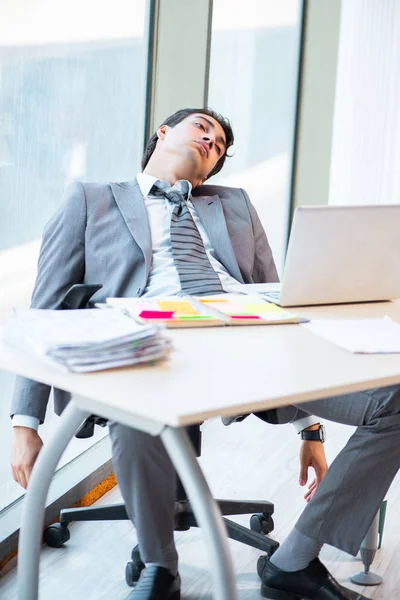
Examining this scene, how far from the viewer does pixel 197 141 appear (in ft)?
7.66

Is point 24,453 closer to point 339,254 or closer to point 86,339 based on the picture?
point 86,339

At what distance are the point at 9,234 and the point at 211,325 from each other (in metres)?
0.73

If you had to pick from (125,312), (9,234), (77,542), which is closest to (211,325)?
(125,312)

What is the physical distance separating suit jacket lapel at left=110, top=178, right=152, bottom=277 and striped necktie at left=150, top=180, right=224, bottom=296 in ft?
0.27

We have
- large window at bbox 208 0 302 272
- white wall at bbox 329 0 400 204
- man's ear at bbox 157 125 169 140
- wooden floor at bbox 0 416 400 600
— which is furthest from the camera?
white wall at bbox 329 0 400 204

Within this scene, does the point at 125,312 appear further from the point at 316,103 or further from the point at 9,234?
the point at 316,103

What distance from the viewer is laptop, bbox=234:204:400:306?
1.77 metres

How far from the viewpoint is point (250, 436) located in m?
3.13

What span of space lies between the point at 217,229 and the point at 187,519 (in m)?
0.77

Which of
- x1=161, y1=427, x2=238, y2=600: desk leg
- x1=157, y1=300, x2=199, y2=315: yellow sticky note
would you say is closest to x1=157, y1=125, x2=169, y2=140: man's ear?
x1=157, y1=300, x2=199, y2=315: yellow sticky note

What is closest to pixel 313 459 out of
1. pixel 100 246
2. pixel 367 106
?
pixel 100 246

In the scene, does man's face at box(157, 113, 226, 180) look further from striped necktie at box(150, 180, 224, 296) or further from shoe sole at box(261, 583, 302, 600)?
shoe sole at box(261, 583, 302, 600)

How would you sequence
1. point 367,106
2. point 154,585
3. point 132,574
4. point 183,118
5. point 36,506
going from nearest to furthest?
point 36,506
point 154,585
point 132,574
point 183,118
point 367,106

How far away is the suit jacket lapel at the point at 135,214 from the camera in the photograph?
2098 millimetres
